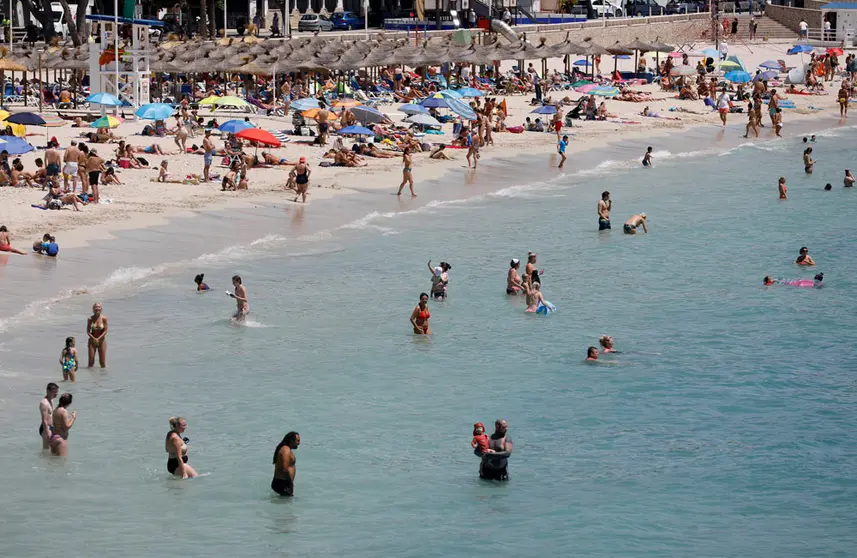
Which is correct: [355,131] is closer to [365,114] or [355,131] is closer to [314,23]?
[365,114]

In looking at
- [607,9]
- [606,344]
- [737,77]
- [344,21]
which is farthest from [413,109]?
[607,9]

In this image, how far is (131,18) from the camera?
4094 centimetres

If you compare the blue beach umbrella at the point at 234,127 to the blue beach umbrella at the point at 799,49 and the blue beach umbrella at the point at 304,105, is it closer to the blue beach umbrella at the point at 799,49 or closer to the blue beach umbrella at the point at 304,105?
the blue beach umbrella at the point at 304,105

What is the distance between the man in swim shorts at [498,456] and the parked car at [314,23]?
5866 cm

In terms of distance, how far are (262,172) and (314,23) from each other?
132 feet

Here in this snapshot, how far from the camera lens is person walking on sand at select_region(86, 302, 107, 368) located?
17.8 m

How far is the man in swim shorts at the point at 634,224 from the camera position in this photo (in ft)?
98.0

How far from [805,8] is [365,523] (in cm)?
7204

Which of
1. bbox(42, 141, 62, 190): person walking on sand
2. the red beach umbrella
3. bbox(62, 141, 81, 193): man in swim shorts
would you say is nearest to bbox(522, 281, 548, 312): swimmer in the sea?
bbox(62, 141, 81, 193): man in swim shorts

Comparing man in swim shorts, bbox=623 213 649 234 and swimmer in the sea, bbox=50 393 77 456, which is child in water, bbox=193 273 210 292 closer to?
swimmer in the sea, bbox=50 393 77 456

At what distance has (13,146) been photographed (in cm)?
2902

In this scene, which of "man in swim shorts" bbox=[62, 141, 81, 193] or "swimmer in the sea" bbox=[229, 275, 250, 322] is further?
"man in swim shorts" bbox=[62, 141, 81, 193]

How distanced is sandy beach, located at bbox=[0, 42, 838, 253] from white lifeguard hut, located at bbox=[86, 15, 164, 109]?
1.78 metres

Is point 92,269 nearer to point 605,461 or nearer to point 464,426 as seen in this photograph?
point 464,426
